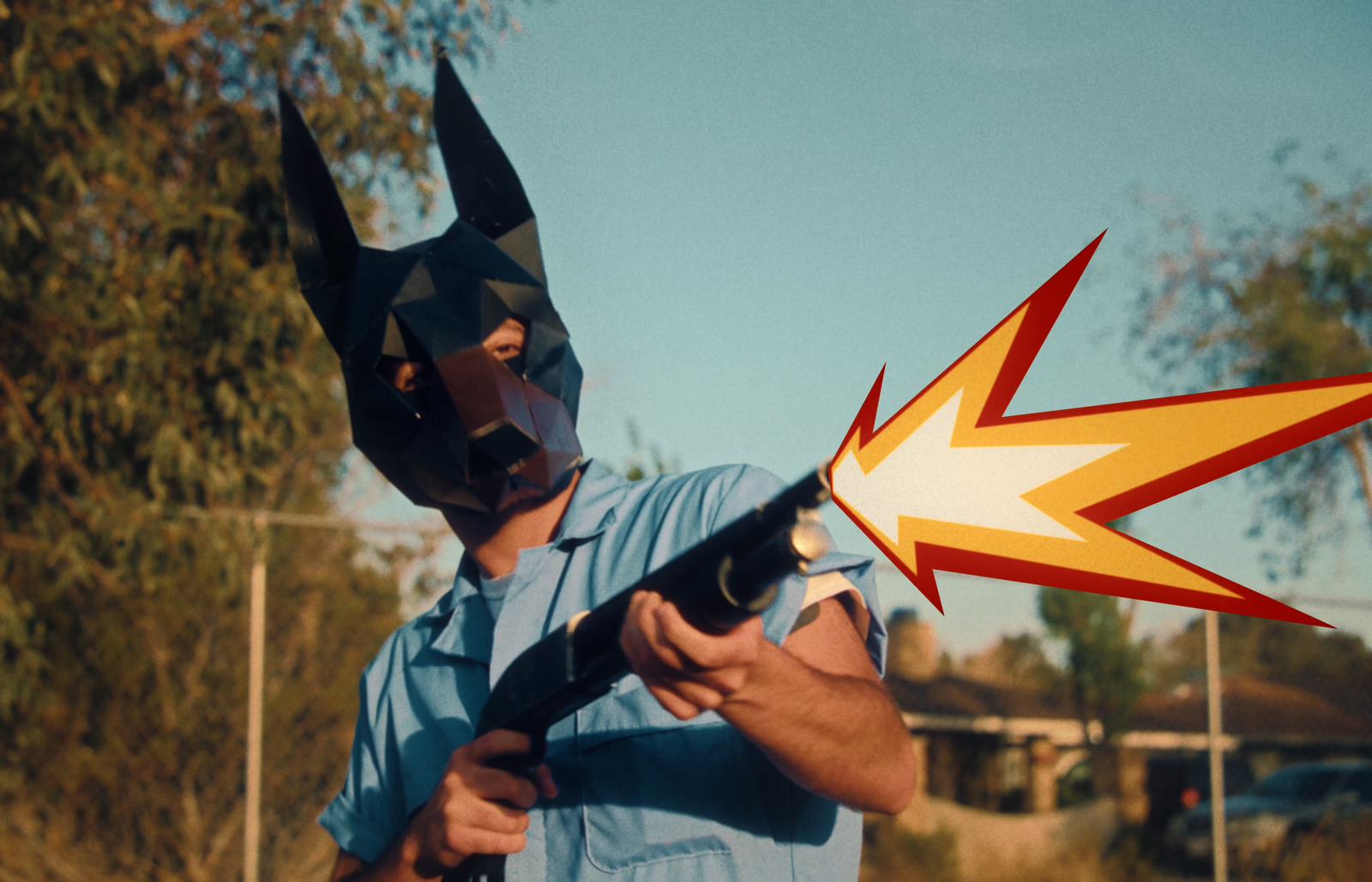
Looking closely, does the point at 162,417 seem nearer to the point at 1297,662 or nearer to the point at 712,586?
the point at 712,586

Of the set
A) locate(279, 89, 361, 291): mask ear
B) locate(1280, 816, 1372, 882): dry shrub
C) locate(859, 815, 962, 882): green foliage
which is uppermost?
locate(279, 89, 361, 291): mask ear

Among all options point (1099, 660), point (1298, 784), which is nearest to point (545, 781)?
point (1099, 660)

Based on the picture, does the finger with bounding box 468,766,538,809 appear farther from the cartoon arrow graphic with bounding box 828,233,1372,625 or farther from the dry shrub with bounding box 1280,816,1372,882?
the dry shrub with bounding box 1280,816,1372,882

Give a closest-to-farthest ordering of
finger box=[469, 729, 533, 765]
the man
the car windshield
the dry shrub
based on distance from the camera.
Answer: the man
finger box=[469, 729, 533, 765]
the dry shrub
the car windshield

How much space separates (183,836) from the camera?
6094mm

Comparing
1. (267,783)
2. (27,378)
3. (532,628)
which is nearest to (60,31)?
(27,378)

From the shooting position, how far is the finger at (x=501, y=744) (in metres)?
1.54

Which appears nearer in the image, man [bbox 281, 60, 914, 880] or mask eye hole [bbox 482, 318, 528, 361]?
man [bbox 281, 60, 914, 880]

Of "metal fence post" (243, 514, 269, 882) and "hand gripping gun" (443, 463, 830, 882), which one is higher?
"hand gripping gun" (443, 463, 830, 882)

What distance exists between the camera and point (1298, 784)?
25.6ft

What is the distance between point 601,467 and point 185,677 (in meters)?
5.32

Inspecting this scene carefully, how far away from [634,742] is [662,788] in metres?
0.09

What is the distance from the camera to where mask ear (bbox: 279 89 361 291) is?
2.17 metres

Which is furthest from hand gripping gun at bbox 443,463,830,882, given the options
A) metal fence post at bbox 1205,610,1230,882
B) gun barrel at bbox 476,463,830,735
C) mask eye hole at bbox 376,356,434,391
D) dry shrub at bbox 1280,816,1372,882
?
dry shrub at bbox 1280,816,1372,882
